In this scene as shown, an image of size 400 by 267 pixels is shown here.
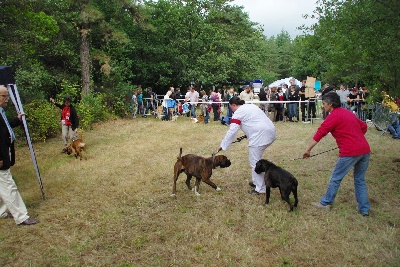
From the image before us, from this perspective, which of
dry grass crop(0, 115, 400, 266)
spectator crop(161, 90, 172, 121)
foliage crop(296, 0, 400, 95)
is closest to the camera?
dry grass crop(0, 115, 400, 266)

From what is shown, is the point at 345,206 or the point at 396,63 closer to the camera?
the point at 345,206

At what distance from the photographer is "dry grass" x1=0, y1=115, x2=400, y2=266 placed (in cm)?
415

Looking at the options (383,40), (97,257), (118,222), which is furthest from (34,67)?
(383,40)

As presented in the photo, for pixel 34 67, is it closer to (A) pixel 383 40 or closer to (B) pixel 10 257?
(B) pixel 10 257

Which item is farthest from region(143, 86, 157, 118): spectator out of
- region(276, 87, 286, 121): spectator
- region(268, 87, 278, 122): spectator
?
region(276, 87, 286, 121): spectator

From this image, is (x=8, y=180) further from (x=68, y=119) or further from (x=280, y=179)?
(x=68, y=119)

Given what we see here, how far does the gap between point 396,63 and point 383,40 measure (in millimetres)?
564

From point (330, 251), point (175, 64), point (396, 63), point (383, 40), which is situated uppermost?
point (175, 64)

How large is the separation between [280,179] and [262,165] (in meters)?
0.49

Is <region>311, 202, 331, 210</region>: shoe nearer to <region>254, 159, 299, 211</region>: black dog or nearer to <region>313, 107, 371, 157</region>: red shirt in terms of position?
<region>254, 159, 299, 211</region>: black dog

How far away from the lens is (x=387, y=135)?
12.4 meters

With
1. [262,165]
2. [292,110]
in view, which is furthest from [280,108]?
[262,165]

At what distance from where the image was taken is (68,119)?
10.2 m

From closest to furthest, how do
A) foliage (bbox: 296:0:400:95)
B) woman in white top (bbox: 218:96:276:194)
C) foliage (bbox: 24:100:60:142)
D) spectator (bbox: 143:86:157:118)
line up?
woman in white top (bbox: 218:96:276:194), foliage (bbox: 296:0:400:95), foliage (bbox: 24:100:60:142), spectator (bbox: 143:86:157:118)
